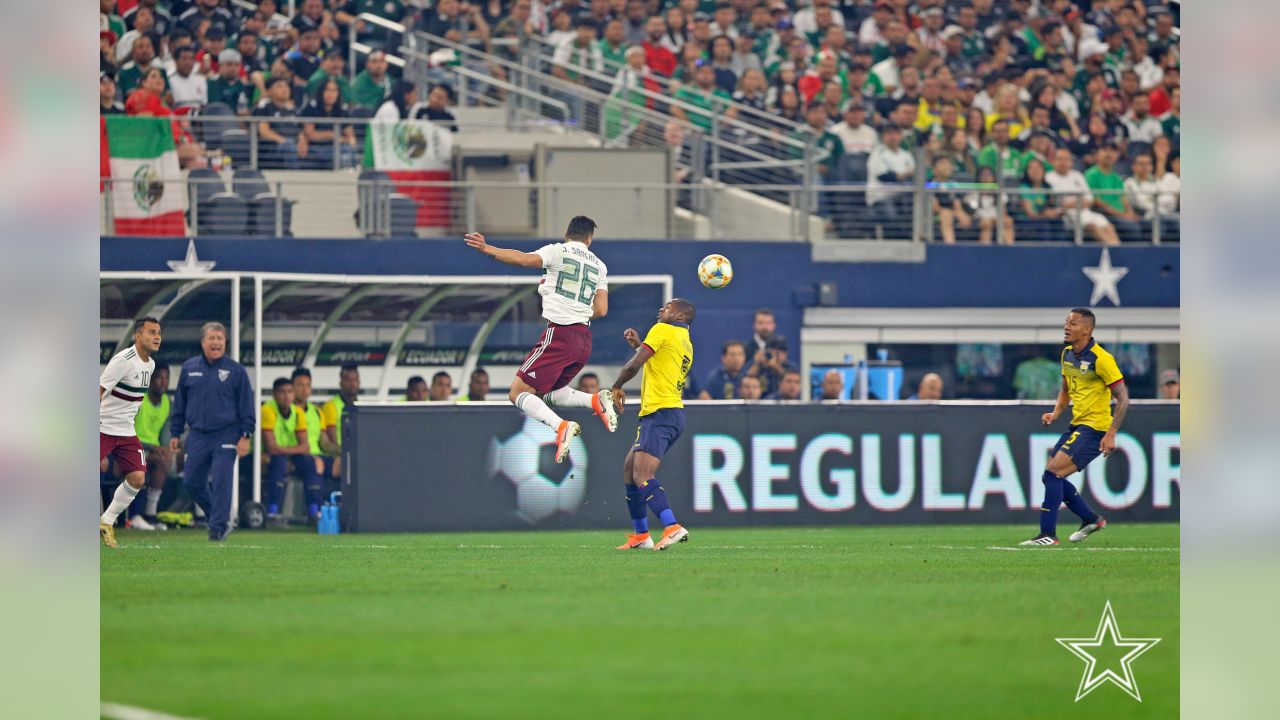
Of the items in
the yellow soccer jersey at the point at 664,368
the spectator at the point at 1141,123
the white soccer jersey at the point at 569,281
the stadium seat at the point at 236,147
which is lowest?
the yellow soccer jersey at the point at 664,368

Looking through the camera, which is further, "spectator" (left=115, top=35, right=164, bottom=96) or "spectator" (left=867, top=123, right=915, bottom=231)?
"spectator" (left=867, top=123, right=915, bottom=231)

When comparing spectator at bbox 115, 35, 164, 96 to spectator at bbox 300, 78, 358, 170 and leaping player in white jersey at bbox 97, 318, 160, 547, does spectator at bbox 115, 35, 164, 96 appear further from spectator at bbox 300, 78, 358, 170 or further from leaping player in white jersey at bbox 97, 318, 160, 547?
leaping player in white jersey at bbox 97, 318, 160, 547

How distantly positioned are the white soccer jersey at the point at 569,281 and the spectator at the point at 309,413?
18.2ft

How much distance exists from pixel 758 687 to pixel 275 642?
215 centimetres

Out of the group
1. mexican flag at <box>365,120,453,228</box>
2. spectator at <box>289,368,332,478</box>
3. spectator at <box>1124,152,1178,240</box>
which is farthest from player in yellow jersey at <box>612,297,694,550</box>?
spectator at <box>1124,152,1178,240</box>

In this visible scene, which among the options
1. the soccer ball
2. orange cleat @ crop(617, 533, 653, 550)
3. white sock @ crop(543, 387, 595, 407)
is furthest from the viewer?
the soccer ball

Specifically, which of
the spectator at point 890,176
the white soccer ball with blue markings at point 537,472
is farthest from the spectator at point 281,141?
the spectator at point 890,176

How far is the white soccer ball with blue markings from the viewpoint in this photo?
16203mm

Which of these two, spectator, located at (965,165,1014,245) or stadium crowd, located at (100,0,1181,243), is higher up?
stadium crowd, located at (100,0,1181,243)

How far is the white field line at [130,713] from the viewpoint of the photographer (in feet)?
19.5

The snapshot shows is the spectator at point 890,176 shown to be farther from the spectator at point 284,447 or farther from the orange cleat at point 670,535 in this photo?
the orange cleat at point 670,535

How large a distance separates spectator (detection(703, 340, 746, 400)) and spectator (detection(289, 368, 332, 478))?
4.03m
